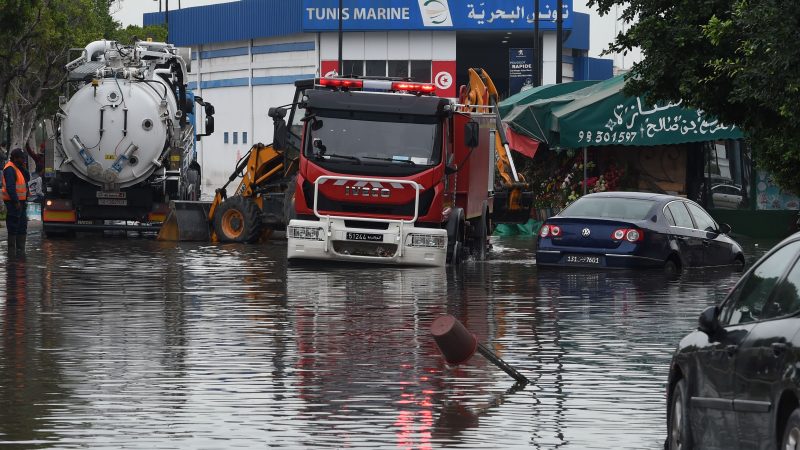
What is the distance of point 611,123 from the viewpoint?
39.4 metres

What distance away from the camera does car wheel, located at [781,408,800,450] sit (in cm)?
700

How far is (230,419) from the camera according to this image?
1077 centimetres

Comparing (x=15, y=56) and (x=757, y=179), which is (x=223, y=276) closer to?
(x=757, y=179)

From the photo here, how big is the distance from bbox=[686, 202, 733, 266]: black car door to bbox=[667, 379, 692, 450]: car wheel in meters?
16.6

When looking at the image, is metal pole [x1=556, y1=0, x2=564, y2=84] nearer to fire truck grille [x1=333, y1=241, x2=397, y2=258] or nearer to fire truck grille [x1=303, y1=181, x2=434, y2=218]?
fire truck grille [x1=303, y1=181, x2=434, y2=218]

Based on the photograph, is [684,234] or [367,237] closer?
[684,234]

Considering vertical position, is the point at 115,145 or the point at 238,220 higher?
the point at 115,145

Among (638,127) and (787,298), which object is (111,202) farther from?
(787,298)

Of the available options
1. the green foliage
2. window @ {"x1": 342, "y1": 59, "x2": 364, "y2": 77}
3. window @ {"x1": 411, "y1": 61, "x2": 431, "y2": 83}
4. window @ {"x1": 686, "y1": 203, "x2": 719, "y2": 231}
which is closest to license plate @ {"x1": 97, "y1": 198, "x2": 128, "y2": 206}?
window @ {"x1": 686, "y1": 203, "x2": 719, "y2": 231}

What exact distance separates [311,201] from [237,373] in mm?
13050

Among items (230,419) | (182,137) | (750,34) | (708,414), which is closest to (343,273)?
(750,34)

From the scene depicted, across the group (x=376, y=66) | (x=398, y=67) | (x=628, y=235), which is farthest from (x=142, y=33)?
(x=628, y=235)

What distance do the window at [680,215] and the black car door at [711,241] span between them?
153 mm

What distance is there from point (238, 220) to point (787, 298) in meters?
26.3
